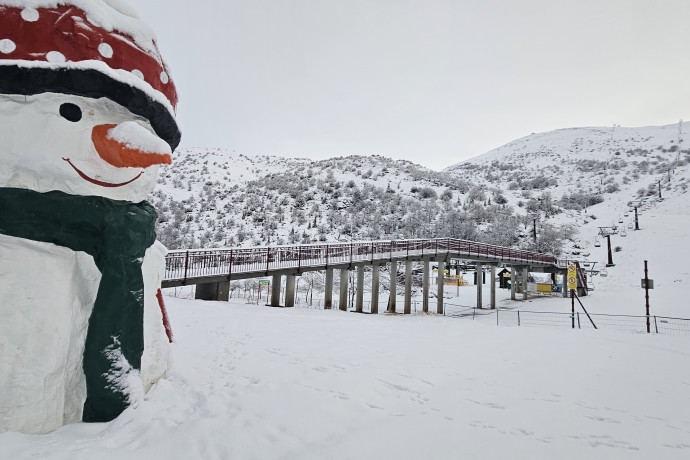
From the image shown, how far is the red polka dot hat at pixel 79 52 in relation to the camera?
277 cm

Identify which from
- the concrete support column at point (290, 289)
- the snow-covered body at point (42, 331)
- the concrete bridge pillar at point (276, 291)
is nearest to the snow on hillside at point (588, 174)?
the concrete support column at point (290, 289)

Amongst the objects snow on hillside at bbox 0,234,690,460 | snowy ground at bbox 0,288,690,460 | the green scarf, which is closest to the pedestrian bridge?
snowy ground at bbox 0,288,690,460

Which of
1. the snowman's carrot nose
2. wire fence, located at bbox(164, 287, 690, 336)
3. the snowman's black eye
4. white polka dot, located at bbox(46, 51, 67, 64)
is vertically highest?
white polka dot, located at bbox(46, 51, 67, 64)

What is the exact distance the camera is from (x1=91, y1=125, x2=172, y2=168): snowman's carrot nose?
3065 mm

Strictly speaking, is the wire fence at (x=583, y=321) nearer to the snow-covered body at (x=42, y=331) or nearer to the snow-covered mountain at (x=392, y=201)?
the snow-covered mountain at (x=392, y=201)

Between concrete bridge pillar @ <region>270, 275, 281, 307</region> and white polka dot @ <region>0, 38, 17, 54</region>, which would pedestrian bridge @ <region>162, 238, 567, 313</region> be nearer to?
concrete bridge pillar @ <region>270, 275, 281, 307</region>

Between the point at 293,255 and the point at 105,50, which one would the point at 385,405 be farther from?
the point at 293,255

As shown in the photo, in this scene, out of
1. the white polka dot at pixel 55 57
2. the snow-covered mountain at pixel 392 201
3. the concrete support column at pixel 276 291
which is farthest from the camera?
the snow-covered mountain at pixel 392 201

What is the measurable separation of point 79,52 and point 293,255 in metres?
13.2

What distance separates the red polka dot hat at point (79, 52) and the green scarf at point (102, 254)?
0.94m

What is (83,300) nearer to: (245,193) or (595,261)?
→ (595,261)

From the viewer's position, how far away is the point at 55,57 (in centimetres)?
283

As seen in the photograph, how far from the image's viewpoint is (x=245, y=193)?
47000 mm

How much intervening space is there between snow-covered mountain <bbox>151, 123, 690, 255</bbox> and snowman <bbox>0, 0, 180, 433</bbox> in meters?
28.7
